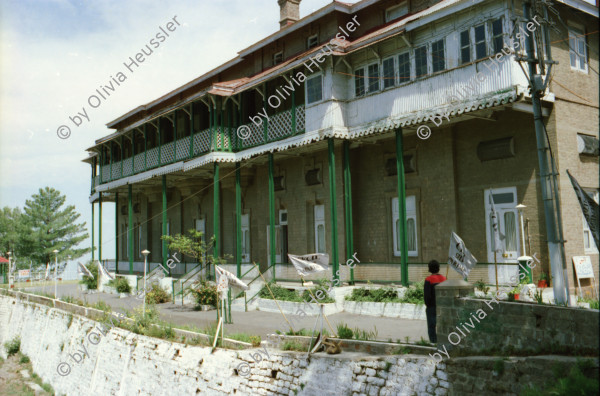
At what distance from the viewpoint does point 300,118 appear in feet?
62.7

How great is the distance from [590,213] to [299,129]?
12621mm

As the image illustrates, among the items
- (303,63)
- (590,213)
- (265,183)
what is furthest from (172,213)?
(590,213)

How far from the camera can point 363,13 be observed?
2014 cm

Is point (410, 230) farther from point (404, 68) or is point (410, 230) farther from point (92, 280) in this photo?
point (92, 280)

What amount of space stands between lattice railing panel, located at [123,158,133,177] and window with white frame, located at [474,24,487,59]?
66.0ft

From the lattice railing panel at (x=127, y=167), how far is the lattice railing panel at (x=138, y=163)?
2.17 feet

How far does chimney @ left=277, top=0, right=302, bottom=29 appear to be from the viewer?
25312mm

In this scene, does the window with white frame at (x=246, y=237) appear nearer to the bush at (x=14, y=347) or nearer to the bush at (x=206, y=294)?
the bush at (x=206, y=294)

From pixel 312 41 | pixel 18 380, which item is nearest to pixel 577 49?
pixel 312 41

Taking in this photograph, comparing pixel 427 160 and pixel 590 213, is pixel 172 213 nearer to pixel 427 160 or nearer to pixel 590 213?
pixel 427 160

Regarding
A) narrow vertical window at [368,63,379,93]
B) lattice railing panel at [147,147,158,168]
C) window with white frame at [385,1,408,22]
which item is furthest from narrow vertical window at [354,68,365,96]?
lattice railing panel at [147,147,158,168]

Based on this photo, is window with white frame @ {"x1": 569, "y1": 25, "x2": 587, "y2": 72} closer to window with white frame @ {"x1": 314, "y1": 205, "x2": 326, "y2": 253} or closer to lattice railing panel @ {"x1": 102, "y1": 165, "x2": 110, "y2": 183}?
window with white frame @ {"x1": 314, "y1": 205, "x2": 326, "y2": 253}

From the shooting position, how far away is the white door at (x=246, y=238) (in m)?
25.9

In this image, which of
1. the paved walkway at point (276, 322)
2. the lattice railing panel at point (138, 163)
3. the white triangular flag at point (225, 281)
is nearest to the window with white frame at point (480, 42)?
the paved walkway at point (276, 322)
